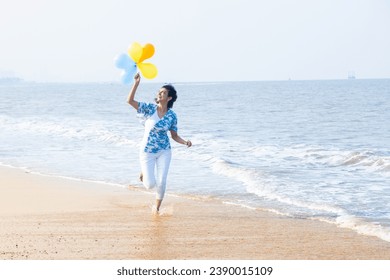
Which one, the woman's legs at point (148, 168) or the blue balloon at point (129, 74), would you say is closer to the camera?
the blue balloon at point (129, 74)

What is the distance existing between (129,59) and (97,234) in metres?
2.19

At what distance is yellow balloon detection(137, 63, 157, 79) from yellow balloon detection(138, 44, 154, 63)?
0.07 metres

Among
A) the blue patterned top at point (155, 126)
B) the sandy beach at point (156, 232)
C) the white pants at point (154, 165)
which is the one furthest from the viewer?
the white pants at point (154, 165)

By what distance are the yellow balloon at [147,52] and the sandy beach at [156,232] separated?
2048 mm

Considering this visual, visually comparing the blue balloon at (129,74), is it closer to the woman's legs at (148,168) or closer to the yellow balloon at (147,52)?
the yellow balloon at (147,52)

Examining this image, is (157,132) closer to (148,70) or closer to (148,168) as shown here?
(148,168)

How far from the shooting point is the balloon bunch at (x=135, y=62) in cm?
851

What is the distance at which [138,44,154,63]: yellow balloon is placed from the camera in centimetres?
849

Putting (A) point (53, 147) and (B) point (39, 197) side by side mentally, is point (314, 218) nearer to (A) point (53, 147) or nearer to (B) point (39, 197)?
(B) point (39, 197)

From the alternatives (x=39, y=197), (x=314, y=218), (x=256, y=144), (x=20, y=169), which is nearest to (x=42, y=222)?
(x=39, y=197)

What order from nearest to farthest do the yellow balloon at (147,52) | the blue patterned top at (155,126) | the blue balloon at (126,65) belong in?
the yellow balloon at (147,52) → the blue balloon at (126,65) → the blue patterned top at (155,126)

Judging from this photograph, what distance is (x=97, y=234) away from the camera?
796 centimetres

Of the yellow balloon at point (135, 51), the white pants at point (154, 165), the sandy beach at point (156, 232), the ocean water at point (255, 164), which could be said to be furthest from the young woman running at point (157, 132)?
the ocean water at point (255, 164)

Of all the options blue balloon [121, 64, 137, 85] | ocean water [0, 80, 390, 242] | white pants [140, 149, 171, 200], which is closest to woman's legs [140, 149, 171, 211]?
white pants [140, 149, 171, 200]
